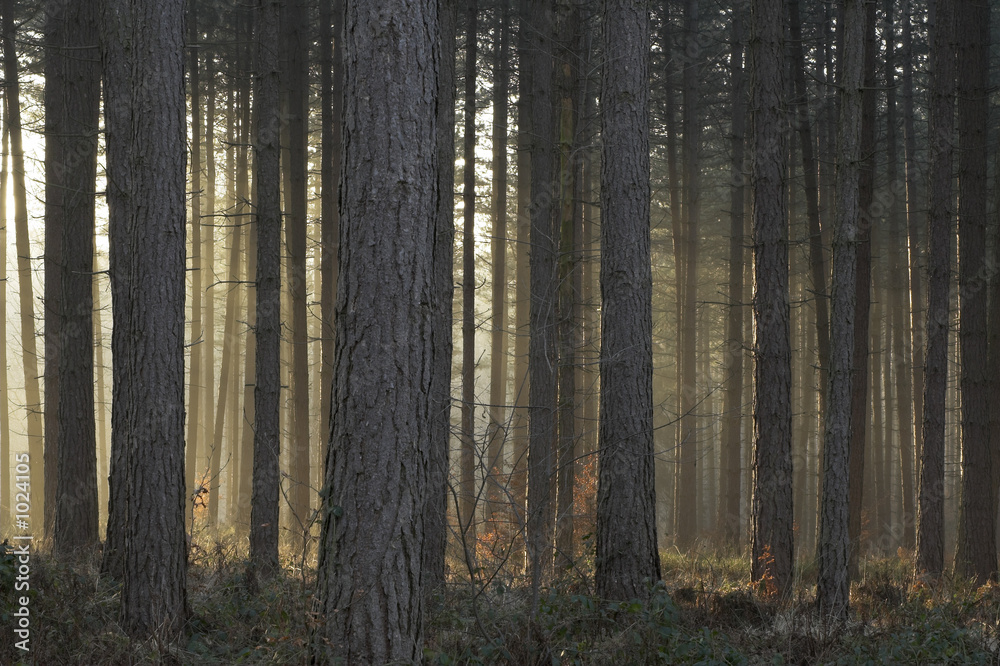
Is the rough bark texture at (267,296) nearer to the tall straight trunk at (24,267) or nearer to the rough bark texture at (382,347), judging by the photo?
the rough bark texture at (382,347)

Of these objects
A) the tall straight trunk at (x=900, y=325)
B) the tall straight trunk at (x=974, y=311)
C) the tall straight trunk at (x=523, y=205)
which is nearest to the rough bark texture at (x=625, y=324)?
the tall straight trunk at (x=523, y=205)

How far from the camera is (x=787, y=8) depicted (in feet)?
44.6

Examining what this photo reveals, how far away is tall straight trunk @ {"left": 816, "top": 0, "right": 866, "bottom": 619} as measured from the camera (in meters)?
7.85

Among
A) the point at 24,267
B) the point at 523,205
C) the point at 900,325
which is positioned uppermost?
the point at 523,205

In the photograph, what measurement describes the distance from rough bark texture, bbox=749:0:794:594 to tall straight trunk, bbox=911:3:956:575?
328cm

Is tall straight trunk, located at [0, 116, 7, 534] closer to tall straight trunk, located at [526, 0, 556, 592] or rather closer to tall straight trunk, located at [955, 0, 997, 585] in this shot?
tall straight trunk, located at [526, 0, 556, 592]

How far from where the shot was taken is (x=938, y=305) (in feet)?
37.3

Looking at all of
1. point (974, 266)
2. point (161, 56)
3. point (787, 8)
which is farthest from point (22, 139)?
point (974, 266)

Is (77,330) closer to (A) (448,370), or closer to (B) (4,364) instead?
(A) (448,370)

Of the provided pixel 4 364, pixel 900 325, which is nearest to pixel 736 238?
pixel 900 325

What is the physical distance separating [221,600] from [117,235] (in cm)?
407

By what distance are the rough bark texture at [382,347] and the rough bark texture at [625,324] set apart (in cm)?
309

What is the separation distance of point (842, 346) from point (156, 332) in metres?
6.73

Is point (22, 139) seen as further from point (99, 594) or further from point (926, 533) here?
point (926, 533)
